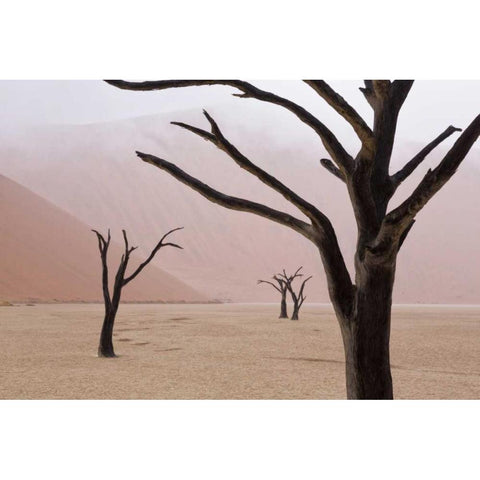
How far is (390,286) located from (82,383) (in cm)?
603

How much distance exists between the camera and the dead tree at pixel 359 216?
4.44m

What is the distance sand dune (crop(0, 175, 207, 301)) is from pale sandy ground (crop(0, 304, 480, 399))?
86.8 feet

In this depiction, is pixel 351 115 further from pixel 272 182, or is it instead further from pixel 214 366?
pixel 214 366

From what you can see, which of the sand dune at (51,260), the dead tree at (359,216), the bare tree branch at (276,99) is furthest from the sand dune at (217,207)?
the bare tree branch at (276,99)

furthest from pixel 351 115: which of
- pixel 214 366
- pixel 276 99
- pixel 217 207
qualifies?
pixel 217 207

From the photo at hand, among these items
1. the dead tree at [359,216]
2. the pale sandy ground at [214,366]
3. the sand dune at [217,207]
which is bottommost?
the pale sandy ground at [214,366]

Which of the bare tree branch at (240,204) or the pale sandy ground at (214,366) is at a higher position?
the bare tree branch at (240,204)

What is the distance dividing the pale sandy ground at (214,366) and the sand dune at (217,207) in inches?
2180

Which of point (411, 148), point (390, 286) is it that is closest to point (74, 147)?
point (411, 148)

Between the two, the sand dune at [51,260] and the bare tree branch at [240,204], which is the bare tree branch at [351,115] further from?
the sand dune at [51,260]

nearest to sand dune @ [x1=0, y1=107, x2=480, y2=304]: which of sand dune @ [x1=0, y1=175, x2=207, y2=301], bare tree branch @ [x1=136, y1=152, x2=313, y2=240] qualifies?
sand dune @ [x1=0, y1=175, x2=207, y2=301]

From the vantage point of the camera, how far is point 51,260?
161 ft

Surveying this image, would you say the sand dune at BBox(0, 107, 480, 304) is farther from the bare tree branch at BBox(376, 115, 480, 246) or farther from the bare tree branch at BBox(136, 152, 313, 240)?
the bare tree branch at BBox(376, 115, 480, 246)

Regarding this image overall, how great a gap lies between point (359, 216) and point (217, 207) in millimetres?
90928
